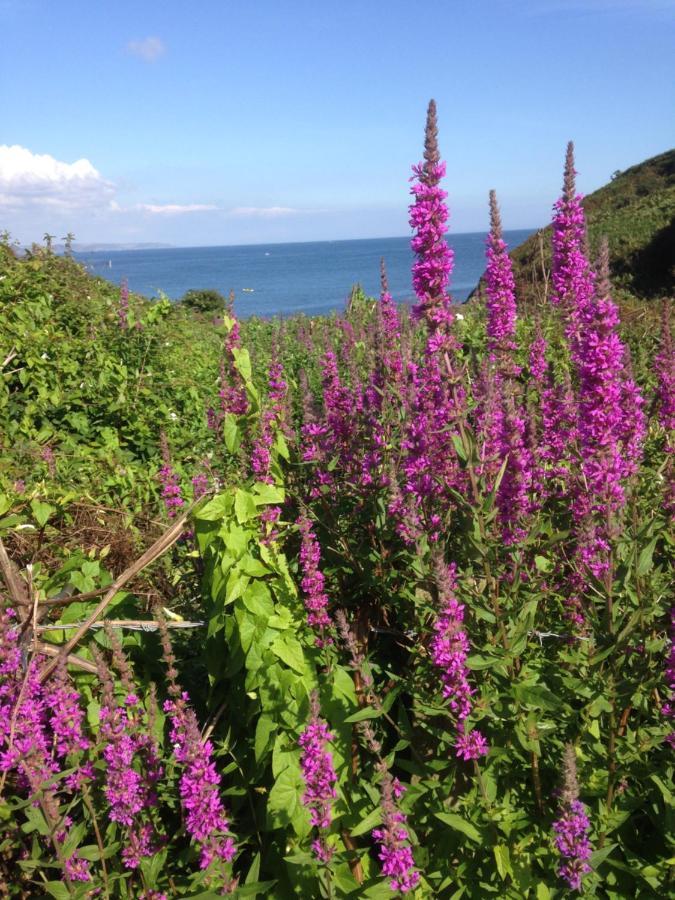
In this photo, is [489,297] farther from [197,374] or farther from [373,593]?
[197,374]

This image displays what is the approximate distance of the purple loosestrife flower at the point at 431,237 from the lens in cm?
280

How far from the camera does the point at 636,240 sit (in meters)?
24.2

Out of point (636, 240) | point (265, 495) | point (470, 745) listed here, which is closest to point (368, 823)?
point (470, 745)

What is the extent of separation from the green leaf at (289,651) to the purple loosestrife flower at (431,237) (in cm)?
147

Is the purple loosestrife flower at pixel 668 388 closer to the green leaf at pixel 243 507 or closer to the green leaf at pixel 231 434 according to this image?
the green leaf at pixel 243 507

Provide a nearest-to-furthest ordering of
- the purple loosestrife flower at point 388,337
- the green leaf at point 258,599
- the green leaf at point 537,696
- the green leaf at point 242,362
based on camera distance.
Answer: the green leaf at point 537,696 → the green leaf at point 258,599 → the green leaf at point 242,362 → the purple loosestrife flower at point 388,337

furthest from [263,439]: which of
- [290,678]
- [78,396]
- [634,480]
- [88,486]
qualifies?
[78,396]

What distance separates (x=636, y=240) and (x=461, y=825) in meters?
25.7

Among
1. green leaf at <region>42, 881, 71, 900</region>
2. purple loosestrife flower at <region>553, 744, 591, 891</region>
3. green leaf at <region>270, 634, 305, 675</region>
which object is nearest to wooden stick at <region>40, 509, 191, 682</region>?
green leaf at <region>270, 634, 305, 675</region>

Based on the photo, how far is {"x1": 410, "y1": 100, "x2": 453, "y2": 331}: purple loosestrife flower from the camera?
280 centimetres

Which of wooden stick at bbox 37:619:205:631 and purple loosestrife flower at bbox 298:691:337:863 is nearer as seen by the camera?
purple loosestrife flower at bbox 298:691:337:863

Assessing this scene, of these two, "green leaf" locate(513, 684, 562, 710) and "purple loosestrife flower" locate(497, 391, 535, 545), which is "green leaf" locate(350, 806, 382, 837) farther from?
"purple loosestrife flower" locate(497, 391, 535, 545)

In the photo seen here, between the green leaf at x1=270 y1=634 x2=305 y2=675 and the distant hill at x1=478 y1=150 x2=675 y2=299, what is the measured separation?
14.3 meters

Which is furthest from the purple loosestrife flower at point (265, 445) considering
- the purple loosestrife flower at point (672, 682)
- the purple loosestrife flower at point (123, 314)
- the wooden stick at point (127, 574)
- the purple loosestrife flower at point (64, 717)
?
the purple loosestrife flower at point (123, 314)
